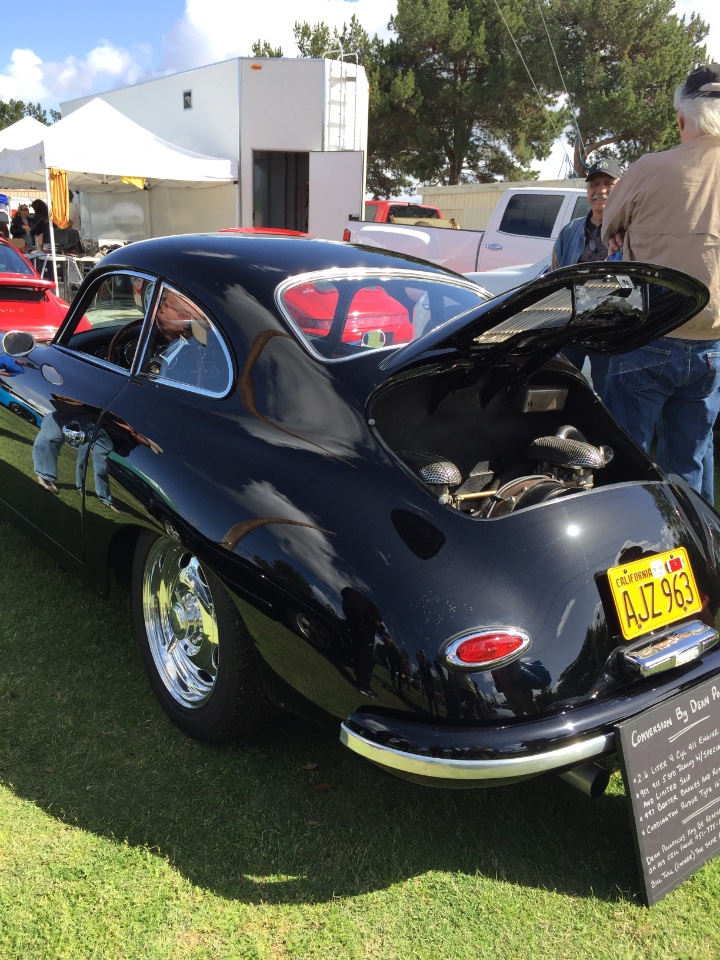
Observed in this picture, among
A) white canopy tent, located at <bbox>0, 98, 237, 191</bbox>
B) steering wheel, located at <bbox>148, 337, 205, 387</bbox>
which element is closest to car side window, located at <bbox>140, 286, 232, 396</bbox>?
steering wheel, located at <bbox>148, 337, 205, 387</bbox>

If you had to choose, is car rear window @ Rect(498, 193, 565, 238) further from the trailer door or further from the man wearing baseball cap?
the man wearing baseball cap

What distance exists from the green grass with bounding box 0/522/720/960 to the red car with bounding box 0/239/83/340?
17.1ft

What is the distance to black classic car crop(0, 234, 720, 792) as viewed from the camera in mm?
1933

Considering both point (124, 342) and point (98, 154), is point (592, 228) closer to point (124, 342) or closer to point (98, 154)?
point (124, 342)

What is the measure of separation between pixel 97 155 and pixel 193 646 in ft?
40.3

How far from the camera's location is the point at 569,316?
231cm

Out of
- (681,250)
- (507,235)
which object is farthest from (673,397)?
(507,235)

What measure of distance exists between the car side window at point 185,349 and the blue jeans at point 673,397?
1.71 meters

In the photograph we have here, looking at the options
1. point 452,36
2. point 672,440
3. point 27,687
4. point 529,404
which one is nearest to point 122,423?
point 27,687

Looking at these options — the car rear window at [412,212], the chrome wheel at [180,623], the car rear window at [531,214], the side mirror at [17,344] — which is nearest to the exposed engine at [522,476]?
the chrome wheel at [180,623]

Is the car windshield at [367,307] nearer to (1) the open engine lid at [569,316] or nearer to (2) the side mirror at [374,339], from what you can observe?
(2) the side mirror at [374,339]

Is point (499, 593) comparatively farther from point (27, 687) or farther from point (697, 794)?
point (27, 687)

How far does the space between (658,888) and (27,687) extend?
216cm

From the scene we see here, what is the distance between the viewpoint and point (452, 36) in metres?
31.9
